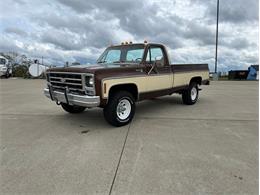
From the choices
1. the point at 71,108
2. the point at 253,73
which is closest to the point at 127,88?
the point at 71,108

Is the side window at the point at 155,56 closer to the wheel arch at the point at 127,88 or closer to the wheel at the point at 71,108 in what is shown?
the wheel arch at the point at 127,88

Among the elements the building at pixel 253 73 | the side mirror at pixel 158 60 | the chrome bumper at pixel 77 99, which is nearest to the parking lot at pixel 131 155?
the chrome bumper at pixel 77 99

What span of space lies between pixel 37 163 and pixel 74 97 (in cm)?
186

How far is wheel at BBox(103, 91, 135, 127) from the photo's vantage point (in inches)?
198

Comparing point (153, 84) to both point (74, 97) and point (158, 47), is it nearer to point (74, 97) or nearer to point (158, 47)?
point (158, 47)

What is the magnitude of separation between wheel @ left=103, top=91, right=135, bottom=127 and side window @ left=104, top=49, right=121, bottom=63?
152cm

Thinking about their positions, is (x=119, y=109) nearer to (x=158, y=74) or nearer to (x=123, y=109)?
(x=123, y=109)

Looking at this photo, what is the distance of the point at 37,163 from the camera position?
3350 millimetres

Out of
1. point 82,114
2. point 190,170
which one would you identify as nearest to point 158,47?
point 82,114

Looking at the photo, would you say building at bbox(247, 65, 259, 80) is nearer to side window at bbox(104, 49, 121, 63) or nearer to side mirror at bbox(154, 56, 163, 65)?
side mirror at bbox(154, 56, 163, 65)

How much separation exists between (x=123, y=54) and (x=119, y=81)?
1.62m

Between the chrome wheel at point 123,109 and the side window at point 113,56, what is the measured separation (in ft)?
5.22

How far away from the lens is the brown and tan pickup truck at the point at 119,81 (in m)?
4.77

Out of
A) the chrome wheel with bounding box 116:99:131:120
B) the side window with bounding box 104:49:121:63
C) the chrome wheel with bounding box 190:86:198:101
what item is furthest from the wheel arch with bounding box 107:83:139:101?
the chrome wheel with bounding box 190:86:198:101
